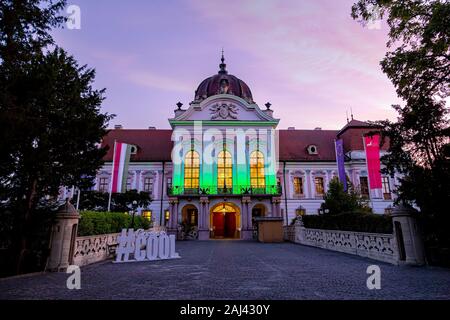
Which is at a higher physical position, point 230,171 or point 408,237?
point 230,171

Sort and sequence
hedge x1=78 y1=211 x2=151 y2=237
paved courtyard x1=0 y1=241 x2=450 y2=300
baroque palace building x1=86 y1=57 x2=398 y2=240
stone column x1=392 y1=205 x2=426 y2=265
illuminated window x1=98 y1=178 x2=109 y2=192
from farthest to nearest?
illuminated window x1=98 y1=178 x2=109 y2=192 → baroque palace building x1=86 y1=57 x2=398 y2=240 → hedge x1=78 y1=211 x2=151 y2=237 → stone column x1=392 y1=205 x2=426 y2=265 → paved courtyard x1=0 y1=241 x2=450 y2=300

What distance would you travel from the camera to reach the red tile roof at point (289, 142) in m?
30.5

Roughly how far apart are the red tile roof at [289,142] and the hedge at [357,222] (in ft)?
51.8

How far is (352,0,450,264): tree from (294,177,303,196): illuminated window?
21.3 meters

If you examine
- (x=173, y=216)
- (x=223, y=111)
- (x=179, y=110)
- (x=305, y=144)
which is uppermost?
(x=179, y=110)

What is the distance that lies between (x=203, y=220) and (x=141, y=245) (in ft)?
52.8

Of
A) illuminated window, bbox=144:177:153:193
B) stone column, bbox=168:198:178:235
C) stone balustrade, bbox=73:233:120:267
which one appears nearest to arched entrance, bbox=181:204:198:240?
stone column, bbox=168:198:178:235

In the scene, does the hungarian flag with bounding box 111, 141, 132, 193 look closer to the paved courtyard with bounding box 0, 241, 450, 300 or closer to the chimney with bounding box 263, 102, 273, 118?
the paved courtyard with bounding box 0, 241, 450, 300

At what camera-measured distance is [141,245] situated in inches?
396

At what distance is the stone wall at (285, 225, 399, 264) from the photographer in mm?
8591

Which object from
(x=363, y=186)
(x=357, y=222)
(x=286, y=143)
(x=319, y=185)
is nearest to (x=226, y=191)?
(x=319, y=185)

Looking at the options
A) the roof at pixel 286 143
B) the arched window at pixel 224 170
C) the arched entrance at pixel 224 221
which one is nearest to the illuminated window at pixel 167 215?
the arched entrance at pixel 224 221

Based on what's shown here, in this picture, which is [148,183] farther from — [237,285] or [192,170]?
[237,285]
